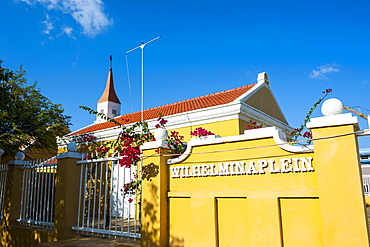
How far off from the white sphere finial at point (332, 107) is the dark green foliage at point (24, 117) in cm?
1096

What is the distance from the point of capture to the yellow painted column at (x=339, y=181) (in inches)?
134

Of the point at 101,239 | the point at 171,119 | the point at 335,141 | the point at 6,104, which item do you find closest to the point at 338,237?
the point at 335,141

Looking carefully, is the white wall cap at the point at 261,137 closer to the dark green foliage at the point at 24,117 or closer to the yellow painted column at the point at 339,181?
the yellow painted column at the point at 339,181

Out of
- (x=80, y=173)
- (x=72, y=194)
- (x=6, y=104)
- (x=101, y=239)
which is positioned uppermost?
(x=6, y=104)

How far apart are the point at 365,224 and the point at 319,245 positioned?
61cm

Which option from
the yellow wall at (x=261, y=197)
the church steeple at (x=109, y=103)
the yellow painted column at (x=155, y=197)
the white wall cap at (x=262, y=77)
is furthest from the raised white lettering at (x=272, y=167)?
the church steeple at (x=109, y=103)

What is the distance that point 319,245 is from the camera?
365 cm

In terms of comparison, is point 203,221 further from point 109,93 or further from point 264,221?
point 109,93

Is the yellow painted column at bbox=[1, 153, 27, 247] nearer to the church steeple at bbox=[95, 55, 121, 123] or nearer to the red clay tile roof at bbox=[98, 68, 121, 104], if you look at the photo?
the church steeple at bbox=[95, 55, 121, 123]

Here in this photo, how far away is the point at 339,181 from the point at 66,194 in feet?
17.7

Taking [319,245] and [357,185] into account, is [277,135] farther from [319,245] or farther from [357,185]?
[319,245]

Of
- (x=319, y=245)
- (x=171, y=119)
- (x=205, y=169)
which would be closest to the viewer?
(x=319, y=245)

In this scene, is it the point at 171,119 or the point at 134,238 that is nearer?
the point at 134,238

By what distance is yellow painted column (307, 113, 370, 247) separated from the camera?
3.41 m
